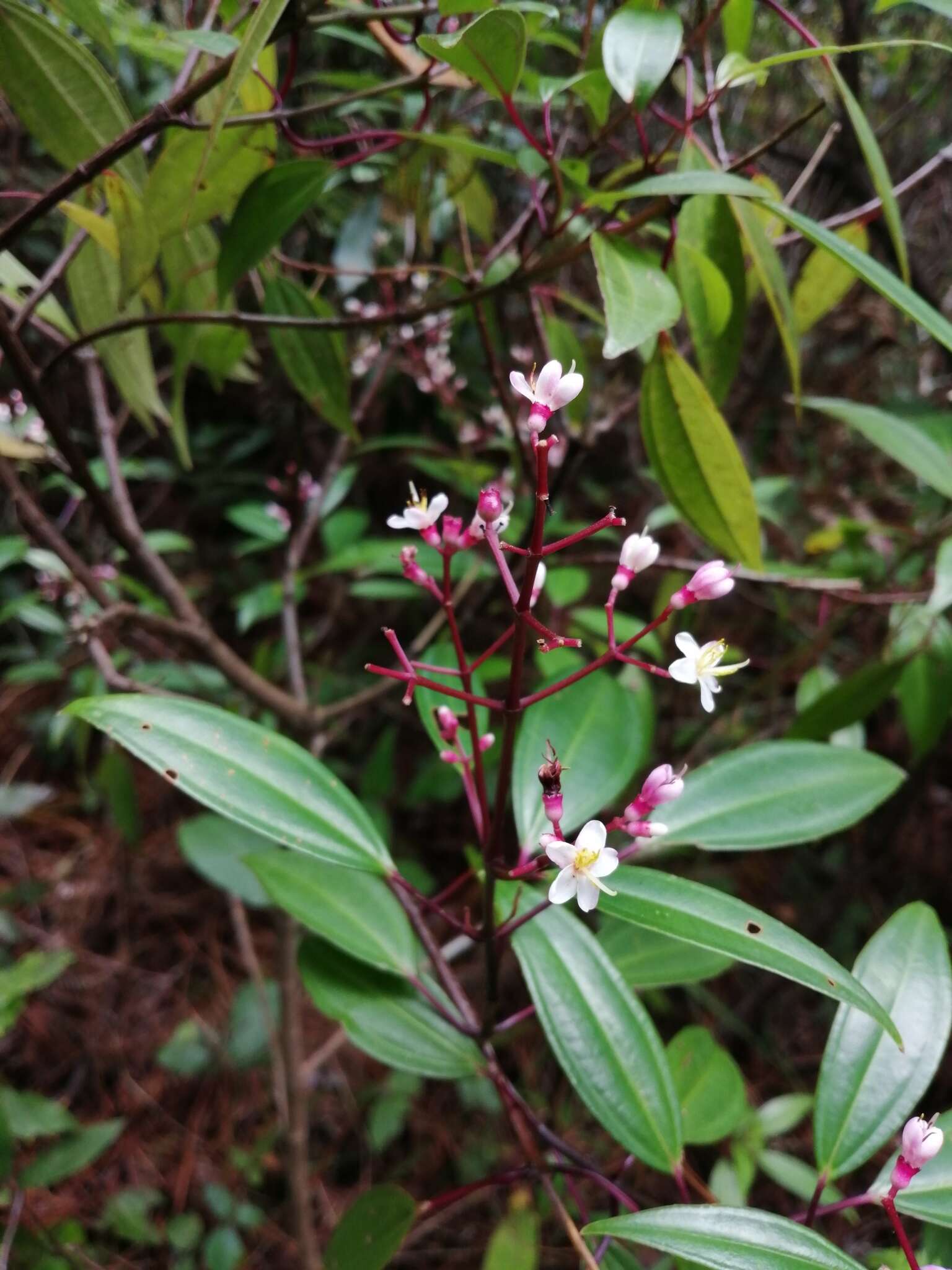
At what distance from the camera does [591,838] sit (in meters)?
0.37

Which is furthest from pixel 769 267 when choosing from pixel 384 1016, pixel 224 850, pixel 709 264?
pixel 224 850

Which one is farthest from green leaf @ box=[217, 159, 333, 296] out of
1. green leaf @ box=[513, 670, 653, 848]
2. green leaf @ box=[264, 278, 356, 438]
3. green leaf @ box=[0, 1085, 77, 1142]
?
green leaf @ box=[0, 1085, 77, 1142]

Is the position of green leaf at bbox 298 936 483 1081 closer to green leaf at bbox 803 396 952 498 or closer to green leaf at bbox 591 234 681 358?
green leaf at bbox 591 234 681 358

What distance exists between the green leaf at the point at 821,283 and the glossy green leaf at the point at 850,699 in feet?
1.11

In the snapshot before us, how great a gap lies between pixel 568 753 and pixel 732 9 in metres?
0.60

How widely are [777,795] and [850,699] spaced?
0.30 meters

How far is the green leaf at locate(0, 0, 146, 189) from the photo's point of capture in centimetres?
48

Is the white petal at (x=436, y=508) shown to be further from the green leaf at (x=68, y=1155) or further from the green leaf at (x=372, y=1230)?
the green leaf at (x=68, y=1155)

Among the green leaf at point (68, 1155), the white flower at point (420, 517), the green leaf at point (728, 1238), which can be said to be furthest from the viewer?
the green leaf at point (68, 1155)

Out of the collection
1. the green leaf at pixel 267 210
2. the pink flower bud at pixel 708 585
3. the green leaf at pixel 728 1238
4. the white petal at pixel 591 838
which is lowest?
the green leaf at pixel 728 1238

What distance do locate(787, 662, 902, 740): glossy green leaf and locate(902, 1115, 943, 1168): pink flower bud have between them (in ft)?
1.47

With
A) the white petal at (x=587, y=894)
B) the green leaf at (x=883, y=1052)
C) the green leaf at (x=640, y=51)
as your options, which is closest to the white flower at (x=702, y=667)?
the white petal at (x=587, y=894)

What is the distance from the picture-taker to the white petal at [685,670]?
408 mm

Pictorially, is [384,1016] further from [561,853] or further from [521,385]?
[521,385]
